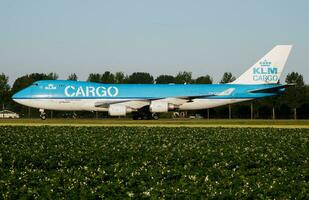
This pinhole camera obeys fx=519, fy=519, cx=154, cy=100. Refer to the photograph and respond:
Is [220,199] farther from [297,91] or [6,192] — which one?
[297,91]

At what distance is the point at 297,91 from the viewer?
86.5 meters

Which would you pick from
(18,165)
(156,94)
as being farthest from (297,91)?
(18,165)

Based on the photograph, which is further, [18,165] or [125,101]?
[125,101]

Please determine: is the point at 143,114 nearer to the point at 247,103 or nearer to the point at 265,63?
the point at 265,63

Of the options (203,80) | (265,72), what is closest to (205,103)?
(265,72)

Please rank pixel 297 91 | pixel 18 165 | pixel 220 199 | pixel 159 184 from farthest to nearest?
1. pixel 297 91
2. pixel 18 165
3. pixel 159 184
4. pixel 220 199

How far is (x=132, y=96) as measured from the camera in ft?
197

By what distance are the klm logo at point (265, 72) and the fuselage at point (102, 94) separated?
3.18m

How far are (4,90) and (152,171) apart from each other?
4466 inches

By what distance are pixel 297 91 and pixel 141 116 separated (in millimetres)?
35555

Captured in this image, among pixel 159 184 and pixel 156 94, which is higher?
pixel 156 94

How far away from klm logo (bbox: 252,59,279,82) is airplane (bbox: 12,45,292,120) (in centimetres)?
124

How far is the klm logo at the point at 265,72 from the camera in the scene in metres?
64.7

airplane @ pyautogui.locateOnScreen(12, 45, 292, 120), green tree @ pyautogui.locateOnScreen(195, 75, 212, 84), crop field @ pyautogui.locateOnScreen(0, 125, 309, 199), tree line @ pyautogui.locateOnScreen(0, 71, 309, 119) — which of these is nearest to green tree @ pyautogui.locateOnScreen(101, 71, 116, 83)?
tree line @ pyautogui.locateOnScreen(0, 71, 309, 119)
